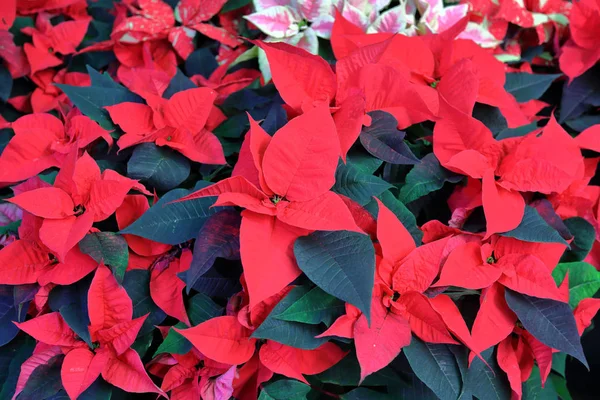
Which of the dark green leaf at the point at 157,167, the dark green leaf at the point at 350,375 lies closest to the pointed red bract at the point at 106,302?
the dark green leaf at the point at 157,167

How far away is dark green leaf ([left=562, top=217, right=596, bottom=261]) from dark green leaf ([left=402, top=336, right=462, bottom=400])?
0.24m

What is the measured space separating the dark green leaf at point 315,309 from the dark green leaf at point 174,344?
0.12 m

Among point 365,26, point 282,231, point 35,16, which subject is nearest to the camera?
point 282,231

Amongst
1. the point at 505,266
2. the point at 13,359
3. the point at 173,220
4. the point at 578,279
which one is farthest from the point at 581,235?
the point at 13,359

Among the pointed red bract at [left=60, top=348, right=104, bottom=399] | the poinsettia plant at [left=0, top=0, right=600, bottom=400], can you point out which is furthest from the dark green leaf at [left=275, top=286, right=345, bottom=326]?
the pointed red bract at [left=60, top=348, right=104, bottom=399]

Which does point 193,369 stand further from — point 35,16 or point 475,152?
point 35,16

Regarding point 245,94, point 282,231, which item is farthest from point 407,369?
point 245,94

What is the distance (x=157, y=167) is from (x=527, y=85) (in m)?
0.53

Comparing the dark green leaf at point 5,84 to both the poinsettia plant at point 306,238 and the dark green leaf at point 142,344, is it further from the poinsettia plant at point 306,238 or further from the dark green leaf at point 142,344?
the dark green leaf at point 142,344

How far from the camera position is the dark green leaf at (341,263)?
47 cm

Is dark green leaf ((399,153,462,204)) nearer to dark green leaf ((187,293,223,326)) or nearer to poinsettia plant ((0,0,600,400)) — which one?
poinsettia plant ((0,0,600,400))

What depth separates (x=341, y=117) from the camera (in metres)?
0.57

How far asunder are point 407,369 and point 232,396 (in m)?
0.19

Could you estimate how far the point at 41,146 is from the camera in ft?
2.24
